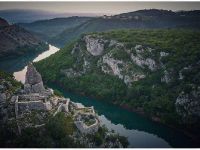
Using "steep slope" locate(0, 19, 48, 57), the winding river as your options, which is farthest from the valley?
"steep slope" locate(0, 19, 48, 57)

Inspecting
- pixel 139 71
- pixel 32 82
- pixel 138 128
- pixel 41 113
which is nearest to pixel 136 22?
pixel 139 71

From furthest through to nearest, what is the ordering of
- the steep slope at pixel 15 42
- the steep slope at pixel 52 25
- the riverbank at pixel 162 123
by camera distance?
the steep slope at pixel 52 25
the steep slope at pixel 15 42
the riverbank at pixel 162 123

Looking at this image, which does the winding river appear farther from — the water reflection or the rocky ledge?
the rocky ledge

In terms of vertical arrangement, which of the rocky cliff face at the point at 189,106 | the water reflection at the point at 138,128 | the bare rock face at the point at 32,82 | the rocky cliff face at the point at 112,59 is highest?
the bare rock face at the point at 32,82

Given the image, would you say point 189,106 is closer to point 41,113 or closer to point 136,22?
point 41,113

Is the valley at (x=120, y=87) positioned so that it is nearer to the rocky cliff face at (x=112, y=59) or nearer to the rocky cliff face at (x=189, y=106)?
the rocky cliff face at (x=189, y=106)

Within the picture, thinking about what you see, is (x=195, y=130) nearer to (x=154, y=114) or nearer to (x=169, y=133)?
(x=169, y=133)

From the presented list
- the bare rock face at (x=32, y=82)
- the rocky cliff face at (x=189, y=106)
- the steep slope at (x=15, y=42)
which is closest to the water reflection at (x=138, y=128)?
the rocky cliff face at (x=189, y=106)
